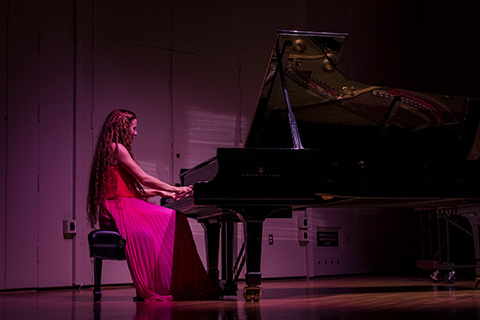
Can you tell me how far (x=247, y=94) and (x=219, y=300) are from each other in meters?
3.42

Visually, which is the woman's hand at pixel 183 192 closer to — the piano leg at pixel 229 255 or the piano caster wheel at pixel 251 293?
the piano leg at pixel 229 255

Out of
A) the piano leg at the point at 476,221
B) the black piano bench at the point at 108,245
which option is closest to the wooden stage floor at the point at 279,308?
the black piano bench at the point at 108,245

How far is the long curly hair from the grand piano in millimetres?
484

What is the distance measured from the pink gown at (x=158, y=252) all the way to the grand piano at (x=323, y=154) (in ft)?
0.72

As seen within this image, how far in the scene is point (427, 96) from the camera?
14.3ft

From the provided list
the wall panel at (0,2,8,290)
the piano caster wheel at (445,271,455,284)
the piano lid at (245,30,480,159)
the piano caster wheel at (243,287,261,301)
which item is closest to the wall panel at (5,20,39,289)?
the wall panel at (0,2,8,290)

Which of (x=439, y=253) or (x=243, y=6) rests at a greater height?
(x=243, y=6)

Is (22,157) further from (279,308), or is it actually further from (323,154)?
(279,308)

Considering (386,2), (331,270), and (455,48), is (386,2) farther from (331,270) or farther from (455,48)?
(331,270)

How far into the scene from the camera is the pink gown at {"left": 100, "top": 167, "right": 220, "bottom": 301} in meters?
3.63

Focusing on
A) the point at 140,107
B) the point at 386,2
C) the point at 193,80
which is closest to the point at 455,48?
the point at 386,2

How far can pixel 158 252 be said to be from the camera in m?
3.64

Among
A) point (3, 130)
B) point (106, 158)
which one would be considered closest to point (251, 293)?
point (106, 158)

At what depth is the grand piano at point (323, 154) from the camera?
3.43 metres
